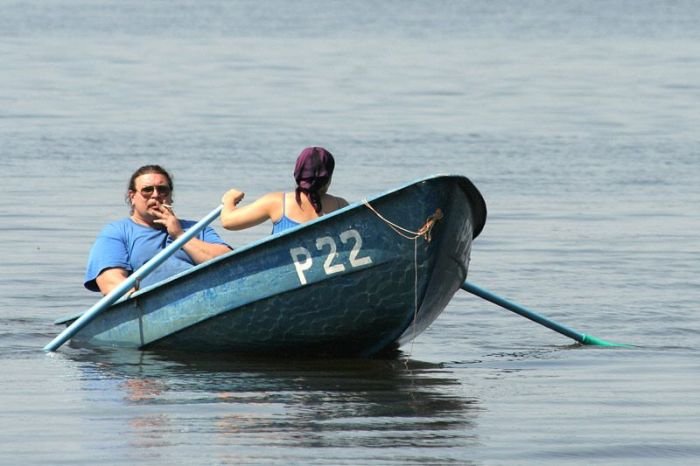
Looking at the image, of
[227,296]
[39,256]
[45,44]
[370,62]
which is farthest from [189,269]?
[45,44]

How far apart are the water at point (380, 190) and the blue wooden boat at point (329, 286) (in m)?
0.15

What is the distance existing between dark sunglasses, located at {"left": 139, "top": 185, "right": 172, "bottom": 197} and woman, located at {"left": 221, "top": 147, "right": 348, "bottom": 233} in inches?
19.7

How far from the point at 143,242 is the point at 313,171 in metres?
1.28

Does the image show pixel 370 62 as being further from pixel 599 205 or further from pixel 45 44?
pixel 599 205

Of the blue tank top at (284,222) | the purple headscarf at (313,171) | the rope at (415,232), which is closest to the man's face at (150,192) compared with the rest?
the blue tank top at (284,222)

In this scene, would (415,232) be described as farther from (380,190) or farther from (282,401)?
(380,190)

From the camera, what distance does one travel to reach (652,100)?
29.1 metres

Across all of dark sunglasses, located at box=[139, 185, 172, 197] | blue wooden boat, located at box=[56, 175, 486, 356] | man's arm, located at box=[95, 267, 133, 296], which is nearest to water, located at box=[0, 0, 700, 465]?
blue wooden boat, located at box=[56, 175, 486, 356]

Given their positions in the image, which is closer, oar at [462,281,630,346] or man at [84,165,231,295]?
man at [84,165,231,295]

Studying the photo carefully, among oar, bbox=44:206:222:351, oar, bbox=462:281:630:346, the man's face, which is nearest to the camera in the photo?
oar, bbox=44:206:222:351

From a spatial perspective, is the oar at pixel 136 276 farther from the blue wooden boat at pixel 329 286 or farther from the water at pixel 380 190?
the water at pixel 380 190

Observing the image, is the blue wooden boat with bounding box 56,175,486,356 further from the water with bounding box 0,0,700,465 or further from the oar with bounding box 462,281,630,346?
the oar with bounding box 462,281,630,346

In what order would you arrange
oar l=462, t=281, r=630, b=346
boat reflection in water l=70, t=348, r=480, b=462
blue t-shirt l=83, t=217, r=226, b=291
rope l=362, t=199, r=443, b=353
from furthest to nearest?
oar l=462, t=281, r=630, b=346, blue t-shirt l=83, t=217, r=226, b=291, rope l=362, t=199, r=443, b=353, boat reflection in water l=70, t=348, r=480, b=462

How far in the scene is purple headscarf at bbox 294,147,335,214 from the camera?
30.3 ft
